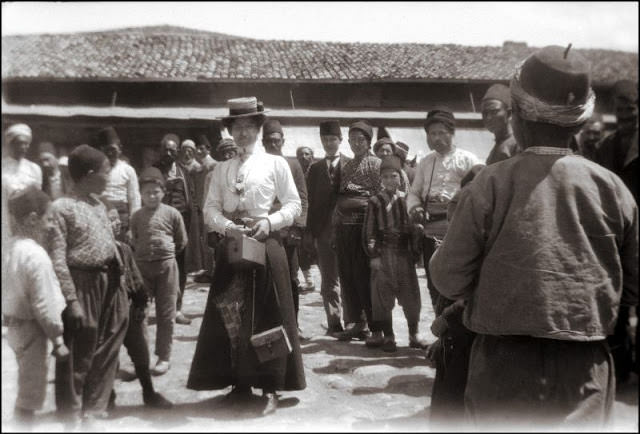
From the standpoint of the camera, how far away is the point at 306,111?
4.41 m

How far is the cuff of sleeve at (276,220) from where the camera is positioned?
3.79m

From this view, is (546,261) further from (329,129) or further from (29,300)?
(329,129)

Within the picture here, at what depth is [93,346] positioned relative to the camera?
132 inches

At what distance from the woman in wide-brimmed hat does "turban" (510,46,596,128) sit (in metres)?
2.00

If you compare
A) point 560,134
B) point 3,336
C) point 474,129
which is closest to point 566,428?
point 560,134

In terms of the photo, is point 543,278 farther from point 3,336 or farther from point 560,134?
point 3,336

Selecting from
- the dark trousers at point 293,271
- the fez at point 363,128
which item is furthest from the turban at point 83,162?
the fez at point 363,128

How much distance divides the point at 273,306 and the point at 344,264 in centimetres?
101

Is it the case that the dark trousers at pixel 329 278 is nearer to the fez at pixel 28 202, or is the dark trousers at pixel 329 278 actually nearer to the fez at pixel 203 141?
the fez at pixel 203 141

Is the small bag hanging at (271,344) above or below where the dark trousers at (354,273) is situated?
below

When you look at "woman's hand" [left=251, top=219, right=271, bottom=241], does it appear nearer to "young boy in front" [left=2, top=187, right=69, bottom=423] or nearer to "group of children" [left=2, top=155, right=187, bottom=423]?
"group of children" [left=2, top=155, right=187, bottom=423]

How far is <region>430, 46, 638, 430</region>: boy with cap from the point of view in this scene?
1973mm

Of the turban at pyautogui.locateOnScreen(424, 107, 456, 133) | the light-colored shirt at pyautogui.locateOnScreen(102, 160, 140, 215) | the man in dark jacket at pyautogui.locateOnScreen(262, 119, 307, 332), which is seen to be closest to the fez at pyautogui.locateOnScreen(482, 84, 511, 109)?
the turban at pyautogui.locateOnScreen(424, 107, 456, 133)

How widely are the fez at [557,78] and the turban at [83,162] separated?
2005 mm
